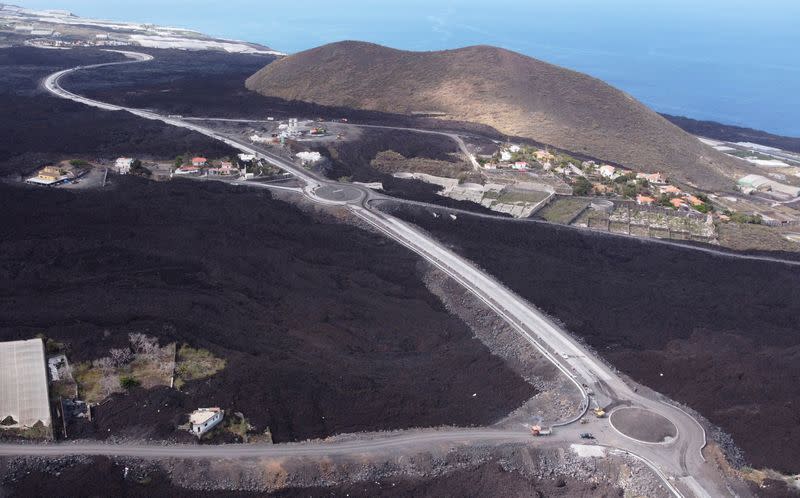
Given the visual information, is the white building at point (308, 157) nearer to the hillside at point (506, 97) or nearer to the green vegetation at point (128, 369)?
the hillside at point (506, 97)

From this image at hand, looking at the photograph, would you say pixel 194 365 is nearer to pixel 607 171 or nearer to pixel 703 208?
pixel 703 208

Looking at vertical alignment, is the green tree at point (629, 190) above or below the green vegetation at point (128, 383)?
above

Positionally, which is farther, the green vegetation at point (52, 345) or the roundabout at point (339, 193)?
the roundabout at point (339, 193)

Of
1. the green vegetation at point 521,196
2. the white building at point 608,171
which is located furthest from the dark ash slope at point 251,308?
the white building at point 608,171

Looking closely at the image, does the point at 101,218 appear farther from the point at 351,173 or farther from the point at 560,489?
the point at 560,489

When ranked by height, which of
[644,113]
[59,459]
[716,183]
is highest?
[644,113]

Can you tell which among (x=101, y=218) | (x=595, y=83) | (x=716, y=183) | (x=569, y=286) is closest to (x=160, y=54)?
(x=595, y=83)

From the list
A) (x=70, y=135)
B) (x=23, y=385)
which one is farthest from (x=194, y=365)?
(x=70, y=135)
